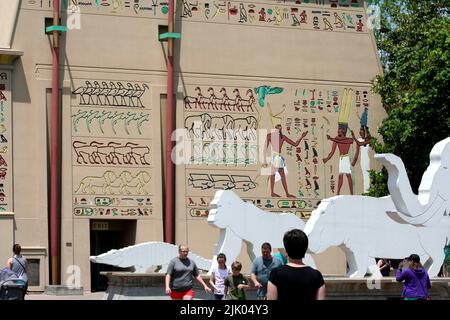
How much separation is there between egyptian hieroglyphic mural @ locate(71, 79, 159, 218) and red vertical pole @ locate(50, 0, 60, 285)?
66 centimetres

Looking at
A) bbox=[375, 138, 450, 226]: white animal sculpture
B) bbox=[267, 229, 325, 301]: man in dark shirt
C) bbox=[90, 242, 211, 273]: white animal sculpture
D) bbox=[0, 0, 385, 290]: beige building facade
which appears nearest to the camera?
bbox=[267, 229, 325, 301]: man in dark shirt

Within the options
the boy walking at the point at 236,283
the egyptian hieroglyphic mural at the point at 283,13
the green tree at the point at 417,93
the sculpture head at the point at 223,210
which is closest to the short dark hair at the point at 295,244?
the boy walking at the point at 236,283

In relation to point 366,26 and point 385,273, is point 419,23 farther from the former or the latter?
point 385,273

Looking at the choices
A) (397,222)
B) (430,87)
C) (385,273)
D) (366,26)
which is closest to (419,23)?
(366,26)

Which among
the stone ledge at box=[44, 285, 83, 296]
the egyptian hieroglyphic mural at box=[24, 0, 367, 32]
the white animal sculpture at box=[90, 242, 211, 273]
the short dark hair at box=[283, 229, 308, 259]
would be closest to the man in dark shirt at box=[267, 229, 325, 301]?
the short dark hair at box=[283, 229, 308, 259]

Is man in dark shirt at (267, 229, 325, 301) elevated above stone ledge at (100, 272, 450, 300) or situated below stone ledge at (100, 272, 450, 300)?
above

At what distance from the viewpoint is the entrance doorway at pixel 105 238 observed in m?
37.3

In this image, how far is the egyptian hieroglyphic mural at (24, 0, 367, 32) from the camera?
37.3 meters

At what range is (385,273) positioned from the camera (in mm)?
29656

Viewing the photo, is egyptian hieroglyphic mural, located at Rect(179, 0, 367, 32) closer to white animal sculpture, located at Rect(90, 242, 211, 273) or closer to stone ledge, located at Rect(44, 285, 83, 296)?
stone ledge, located at Rect(44, 285, 83, 296)

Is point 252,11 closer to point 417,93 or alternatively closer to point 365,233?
point 417,93

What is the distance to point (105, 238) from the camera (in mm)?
38781

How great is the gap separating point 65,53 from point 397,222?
50.0 feet

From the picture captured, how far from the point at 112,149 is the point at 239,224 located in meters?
12.4
